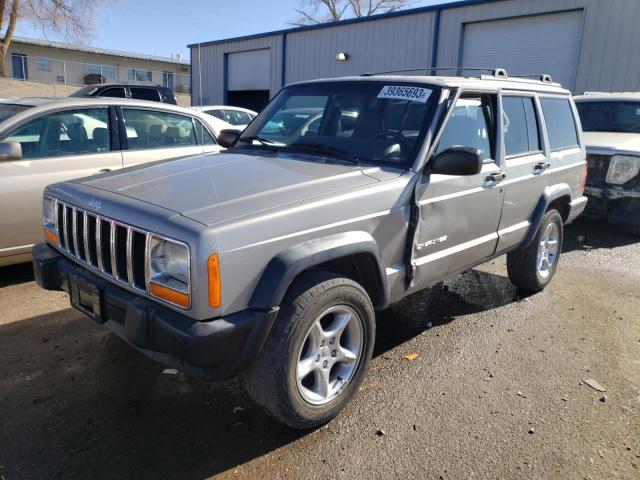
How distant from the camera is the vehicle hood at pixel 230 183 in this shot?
8.30 feet

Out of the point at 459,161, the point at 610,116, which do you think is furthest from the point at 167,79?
the point at 459,161

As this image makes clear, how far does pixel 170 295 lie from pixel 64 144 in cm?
334

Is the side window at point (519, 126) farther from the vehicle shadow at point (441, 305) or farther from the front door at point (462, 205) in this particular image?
the vehicle shadow at point (441, 305)

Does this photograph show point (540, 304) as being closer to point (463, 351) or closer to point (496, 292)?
point (496, 292)

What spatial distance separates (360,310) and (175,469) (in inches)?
48.7

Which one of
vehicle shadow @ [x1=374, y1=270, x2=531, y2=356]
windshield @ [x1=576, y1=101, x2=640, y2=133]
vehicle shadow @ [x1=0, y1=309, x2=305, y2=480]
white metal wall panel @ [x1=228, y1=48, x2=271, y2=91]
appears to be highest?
white metal wall panel @ [x1=228, y1=48, x2=271, y2=91]

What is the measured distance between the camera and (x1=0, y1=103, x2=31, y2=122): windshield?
15.7 feet

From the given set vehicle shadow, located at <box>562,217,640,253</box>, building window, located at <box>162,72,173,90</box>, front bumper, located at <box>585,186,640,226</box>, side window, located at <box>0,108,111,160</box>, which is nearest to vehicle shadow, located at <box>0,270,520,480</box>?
side window, located at <box>0,108,111,160</box>

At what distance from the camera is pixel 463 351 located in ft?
12.7

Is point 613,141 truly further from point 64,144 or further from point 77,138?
point 64,144

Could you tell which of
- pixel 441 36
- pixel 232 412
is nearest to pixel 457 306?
pixel 232 412

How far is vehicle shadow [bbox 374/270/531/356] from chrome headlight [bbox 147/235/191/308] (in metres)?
1.85

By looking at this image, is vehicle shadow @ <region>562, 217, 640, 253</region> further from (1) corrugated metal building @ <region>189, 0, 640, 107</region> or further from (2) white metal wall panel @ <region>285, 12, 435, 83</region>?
(2) white metal wall panel @ <region>285, 12, 435, 83</region>

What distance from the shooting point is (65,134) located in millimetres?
4980
